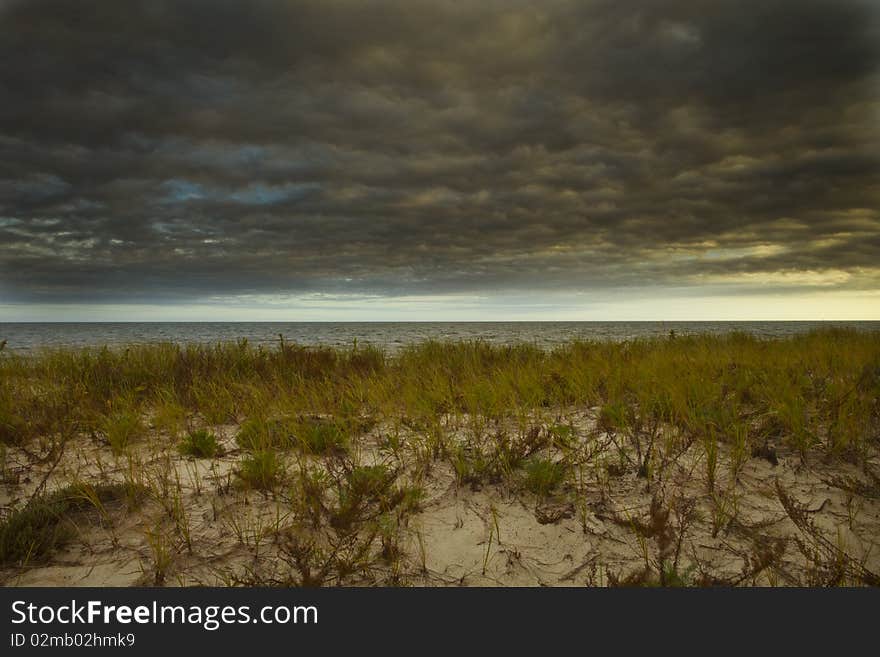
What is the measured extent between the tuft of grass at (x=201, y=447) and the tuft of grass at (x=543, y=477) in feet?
8.89

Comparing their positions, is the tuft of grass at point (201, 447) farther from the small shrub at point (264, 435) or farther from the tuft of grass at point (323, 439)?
the tuft of grass at point (323, 439)

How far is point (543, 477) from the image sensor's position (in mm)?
3279

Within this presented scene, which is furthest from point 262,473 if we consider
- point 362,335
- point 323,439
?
point 362,335

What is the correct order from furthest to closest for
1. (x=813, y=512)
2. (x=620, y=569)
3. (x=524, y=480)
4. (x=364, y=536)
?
(x=524, y=480) → (x=813, y=512) → (x=364, y=536) → (x=620, y=569)

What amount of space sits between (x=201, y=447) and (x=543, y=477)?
297 cm

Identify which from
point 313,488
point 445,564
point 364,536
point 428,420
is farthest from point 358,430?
point 445,564

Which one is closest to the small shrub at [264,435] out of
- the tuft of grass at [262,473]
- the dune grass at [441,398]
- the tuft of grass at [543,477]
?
the dune grass at [441,398]

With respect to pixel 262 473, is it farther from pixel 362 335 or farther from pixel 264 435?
pixel 362 335

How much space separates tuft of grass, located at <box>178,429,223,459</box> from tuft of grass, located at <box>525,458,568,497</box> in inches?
107

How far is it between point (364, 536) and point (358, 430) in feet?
5.78

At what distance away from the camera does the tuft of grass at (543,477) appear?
129 inches

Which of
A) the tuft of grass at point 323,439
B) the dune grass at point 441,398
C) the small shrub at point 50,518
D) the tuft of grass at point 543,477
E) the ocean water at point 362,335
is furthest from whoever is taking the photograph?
the ocean water at point 362,335

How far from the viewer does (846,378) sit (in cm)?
575

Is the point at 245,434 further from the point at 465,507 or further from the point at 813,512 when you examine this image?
the point at 813,512
